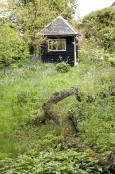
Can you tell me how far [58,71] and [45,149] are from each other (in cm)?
1148

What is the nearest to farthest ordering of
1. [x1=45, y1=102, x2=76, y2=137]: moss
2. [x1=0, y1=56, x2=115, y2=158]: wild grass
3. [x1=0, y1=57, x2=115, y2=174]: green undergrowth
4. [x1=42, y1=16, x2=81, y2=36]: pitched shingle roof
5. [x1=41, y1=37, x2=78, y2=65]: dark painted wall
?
1. [x1=0, y1=57, x2=115, y2=174]: green undergrowth
2. [x1=0, y1=56, x2=115, y2=158]: wild grass
3. [x1=45, y1=102, x2=76, y2=137]: moss
4. [x1=42, y1=16, x2=81, y2=36]: pitched shingle roof
5. [x1=41, y1=37, x2=78, y2=65]: dark painted wall

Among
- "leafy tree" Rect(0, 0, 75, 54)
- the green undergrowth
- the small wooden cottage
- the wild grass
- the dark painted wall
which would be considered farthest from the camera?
the dark painted wall

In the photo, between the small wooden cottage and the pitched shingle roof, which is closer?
the pitched shingle roof

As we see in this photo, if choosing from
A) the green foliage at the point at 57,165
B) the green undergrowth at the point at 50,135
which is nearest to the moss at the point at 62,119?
the green undergrowth at the point at 50,135

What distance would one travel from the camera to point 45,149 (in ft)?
13.8

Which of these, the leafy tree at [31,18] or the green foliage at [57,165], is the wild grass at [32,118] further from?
the leafy tree at [31,18]

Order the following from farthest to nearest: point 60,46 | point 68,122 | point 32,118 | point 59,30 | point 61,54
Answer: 1. point 60,46
2. point 61,54
3. point 59,30
4. point 32,118
5. point 68,122

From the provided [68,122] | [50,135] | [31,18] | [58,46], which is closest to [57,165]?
[50,135]

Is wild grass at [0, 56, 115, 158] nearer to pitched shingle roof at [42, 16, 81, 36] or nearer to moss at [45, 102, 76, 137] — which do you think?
moss at [45, 102, 76, 137]

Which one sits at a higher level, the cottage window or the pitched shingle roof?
the pitched shingle roof

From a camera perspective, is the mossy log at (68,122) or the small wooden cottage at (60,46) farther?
the small wooden cottage at (60,46)

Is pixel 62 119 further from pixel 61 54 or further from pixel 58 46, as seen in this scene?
pixel 58 46

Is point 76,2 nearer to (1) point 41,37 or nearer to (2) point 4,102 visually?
(1) point 41,37

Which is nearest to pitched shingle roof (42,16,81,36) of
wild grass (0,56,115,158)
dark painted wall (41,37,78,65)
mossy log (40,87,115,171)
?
dark painted wall (41,37,78,65)
